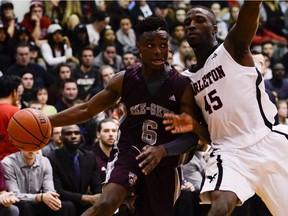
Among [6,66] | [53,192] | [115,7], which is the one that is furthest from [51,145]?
[115,7]

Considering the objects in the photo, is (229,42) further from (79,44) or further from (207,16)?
(79,44)

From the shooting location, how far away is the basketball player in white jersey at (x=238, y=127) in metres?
5.83

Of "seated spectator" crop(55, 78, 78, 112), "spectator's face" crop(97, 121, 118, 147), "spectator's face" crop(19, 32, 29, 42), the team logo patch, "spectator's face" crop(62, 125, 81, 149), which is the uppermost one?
"spectator's face" crop(19, 32, 29, 42)

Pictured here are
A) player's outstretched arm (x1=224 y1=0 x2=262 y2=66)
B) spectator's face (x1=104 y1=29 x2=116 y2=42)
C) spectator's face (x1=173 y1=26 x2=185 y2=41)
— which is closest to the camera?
player's outstretched arm (x1=224 y1=0 x2=262 y2=66)

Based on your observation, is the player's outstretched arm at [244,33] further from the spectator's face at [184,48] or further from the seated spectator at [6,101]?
the spectator's face at [184,48]

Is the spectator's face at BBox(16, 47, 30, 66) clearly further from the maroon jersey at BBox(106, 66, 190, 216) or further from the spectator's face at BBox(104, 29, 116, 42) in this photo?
the maroon jersey at BBox(106, 66, 190, 216)

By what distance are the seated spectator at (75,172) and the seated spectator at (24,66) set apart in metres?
2.59

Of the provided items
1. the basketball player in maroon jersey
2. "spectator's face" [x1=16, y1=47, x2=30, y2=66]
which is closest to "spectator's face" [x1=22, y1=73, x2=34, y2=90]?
"spectator's face" [x1=16, y1=47, x2=30, y2=66]

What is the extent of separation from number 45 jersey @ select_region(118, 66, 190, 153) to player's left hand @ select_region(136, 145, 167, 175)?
1.31 ft

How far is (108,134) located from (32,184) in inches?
57.1

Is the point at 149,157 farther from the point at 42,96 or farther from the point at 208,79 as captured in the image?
the point at 42,96

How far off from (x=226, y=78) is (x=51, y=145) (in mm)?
4685

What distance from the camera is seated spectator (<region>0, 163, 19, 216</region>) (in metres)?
8.28

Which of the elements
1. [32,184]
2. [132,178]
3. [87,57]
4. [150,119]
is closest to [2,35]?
[87,57]
